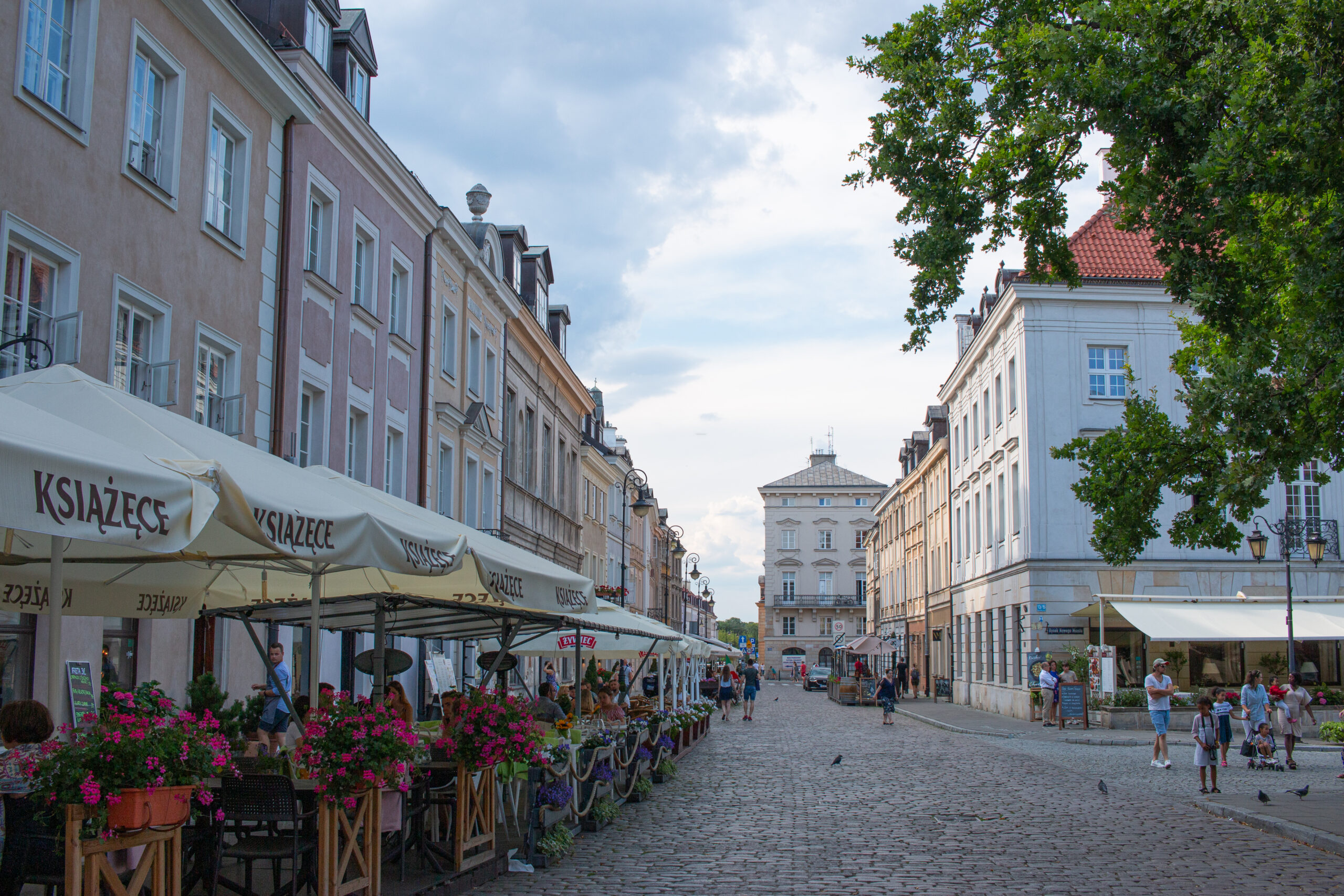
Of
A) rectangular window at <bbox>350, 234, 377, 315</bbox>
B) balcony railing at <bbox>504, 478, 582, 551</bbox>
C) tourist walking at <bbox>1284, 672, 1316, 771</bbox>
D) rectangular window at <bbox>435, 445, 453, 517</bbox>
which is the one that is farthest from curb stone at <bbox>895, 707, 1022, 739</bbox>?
rectangular window at <bbox>350, 234, 377, 315</bbox>

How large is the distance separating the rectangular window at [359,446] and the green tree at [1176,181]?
11.3 m

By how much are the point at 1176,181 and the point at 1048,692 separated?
2121 centimetres

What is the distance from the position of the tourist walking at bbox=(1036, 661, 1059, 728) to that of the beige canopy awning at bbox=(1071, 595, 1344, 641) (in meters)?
2.40

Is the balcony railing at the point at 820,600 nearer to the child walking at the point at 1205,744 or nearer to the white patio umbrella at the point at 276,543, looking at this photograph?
the child walking at the point at 1205,744

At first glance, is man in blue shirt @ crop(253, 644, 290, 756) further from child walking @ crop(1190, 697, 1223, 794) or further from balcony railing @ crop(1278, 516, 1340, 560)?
balcony railing @ crop(1278, 516, 1340, 560)

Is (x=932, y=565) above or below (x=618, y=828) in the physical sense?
above

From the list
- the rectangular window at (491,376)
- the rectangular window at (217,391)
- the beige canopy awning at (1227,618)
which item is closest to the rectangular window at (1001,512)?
the beige canopy awning at (1227,618)

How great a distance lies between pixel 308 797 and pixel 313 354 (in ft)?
38.9

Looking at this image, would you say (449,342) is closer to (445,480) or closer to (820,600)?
(445,480)

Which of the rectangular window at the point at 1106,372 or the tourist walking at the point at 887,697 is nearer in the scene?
the tourist walking at the point at 887,697

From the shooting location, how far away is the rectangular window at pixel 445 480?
2680 cm

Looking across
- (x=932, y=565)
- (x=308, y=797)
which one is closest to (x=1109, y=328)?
(x=932, y=565)

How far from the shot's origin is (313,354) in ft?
62.8

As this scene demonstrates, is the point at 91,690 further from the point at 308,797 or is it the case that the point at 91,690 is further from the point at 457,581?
the point at 308,797
